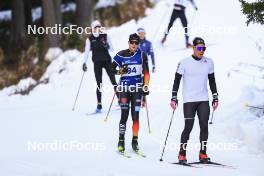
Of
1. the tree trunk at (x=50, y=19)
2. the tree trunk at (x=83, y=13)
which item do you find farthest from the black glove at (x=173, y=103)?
the tree trunk at (x=83, y=13)

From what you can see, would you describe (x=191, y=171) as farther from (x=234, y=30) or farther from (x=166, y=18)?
(x=166, y=18)

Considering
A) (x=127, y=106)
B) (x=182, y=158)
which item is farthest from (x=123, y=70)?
(x=182, y=158)

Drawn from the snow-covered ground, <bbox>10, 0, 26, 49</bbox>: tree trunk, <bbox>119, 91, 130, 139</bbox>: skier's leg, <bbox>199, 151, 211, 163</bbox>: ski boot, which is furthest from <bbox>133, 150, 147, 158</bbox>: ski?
<bbox>10, 0, 26, 49</bbox>: tree trunk

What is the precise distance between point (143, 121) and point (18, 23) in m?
13.3

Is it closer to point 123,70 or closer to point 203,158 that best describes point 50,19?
point 123,70

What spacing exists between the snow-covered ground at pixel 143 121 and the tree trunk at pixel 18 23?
3784 millimetres

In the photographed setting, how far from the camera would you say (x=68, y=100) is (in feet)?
59.2

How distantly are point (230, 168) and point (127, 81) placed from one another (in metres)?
2.47

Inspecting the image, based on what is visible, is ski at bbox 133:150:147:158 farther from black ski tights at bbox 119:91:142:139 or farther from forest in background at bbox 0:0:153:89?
forest in background at bbox 0:0:153:89

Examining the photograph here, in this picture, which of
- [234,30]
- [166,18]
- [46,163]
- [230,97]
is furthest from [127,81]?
[166,18]

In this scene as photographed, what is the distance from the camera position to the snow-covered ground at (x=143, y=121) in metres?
9.95

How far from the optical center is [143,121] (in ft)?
45.6

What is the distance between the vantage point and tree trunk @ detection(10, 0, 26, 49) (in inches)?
1008

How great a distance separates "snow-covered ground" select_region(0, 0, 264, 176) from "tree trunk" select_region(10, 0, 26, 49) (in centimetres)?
378
